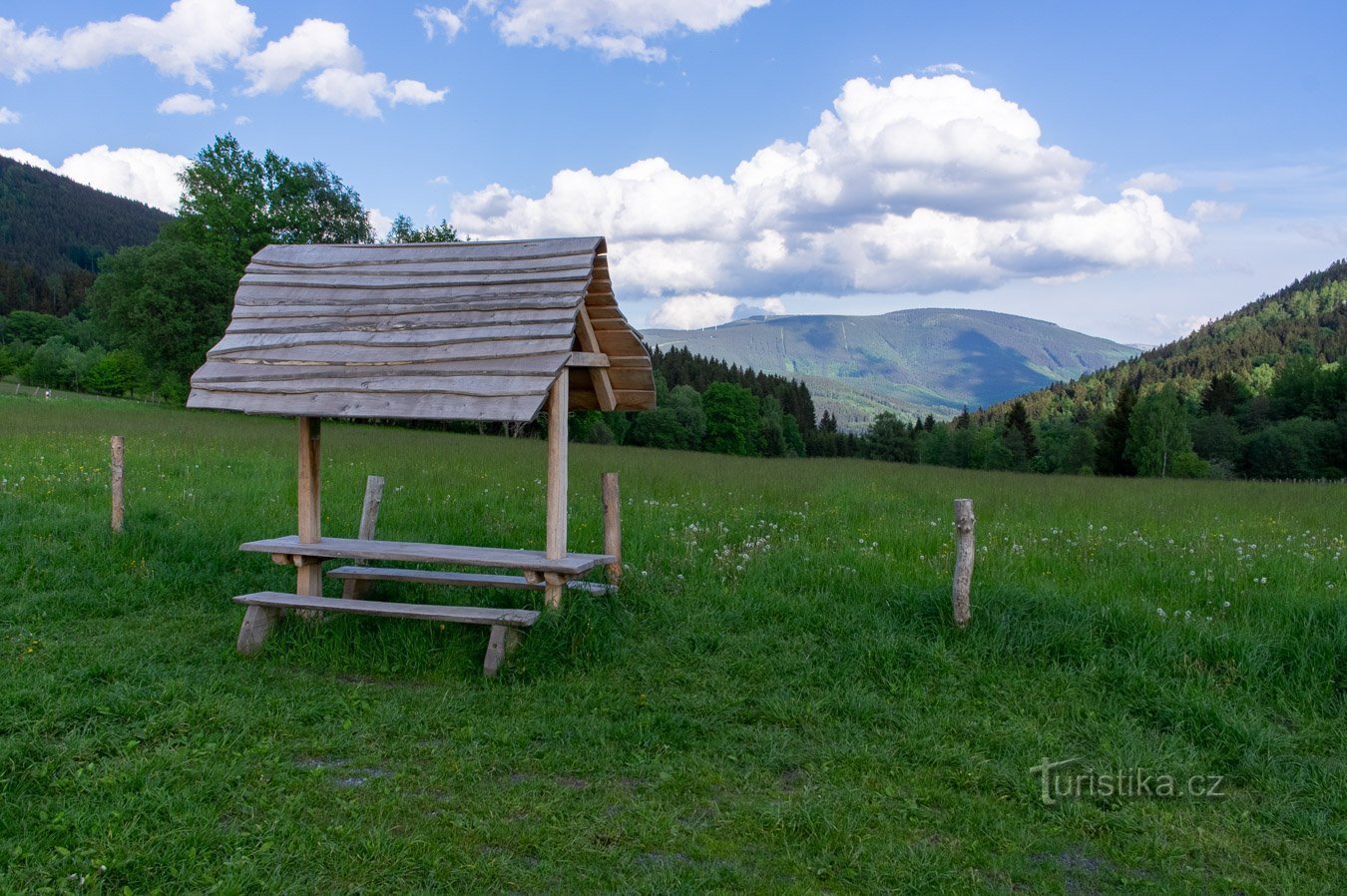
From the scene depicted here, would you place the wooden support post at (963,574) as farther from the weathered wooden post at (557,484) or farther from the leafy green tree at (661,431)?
the leafy green tree at (661,431)

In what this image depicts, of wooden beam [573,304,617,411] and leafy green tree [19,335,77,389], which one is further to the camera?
leafy green tree [19,335,77,389]

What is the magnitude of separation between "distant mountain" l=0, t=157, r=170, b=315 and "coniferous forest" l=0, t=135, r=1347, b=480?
0.63 m

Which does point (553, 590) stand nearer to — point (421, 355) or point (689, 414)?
point (421, 355)

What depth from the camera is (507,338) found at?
704 centimetres

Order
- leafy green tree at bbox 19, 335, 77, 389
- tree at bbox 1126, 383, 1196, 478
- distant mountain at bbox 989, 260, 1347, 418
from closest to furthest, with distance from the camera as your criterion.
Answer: tree at bbox 1126, 383, 1196, 478
leafy green tree at bbox 19, 335, 77, 389
distant mountain at bbox 989, 260, 1347, 418

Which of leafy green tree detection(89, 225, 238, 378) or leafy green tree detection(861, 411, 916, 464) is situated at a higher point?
leafy green tree detection(89, 225, 238, 378)

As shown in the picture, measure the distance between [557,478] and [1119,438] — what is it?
7327 centimetres

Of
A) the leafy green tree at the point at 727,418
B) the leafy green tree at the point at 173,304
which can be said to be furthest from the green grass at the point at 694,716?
the leafy green tree at the point at 727,418

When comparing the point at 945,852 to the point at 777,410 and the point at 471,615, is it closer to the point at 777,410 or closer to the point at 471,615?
the point at 471,615

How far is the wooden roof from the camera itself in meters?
6.84

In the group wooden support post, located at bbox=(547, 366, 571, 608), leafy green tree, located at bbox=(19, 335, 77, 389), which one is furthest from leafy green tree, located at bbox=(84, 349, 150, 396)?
wooden support post, located at bbox=(547, 366, 571, 608)

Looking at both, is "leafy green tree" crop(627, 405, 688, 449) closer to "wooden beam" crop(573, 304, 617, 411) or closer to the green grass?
the green grass

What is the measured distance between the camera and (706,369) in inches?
4099

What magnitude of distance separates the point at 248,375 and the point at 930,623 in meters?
6.37
